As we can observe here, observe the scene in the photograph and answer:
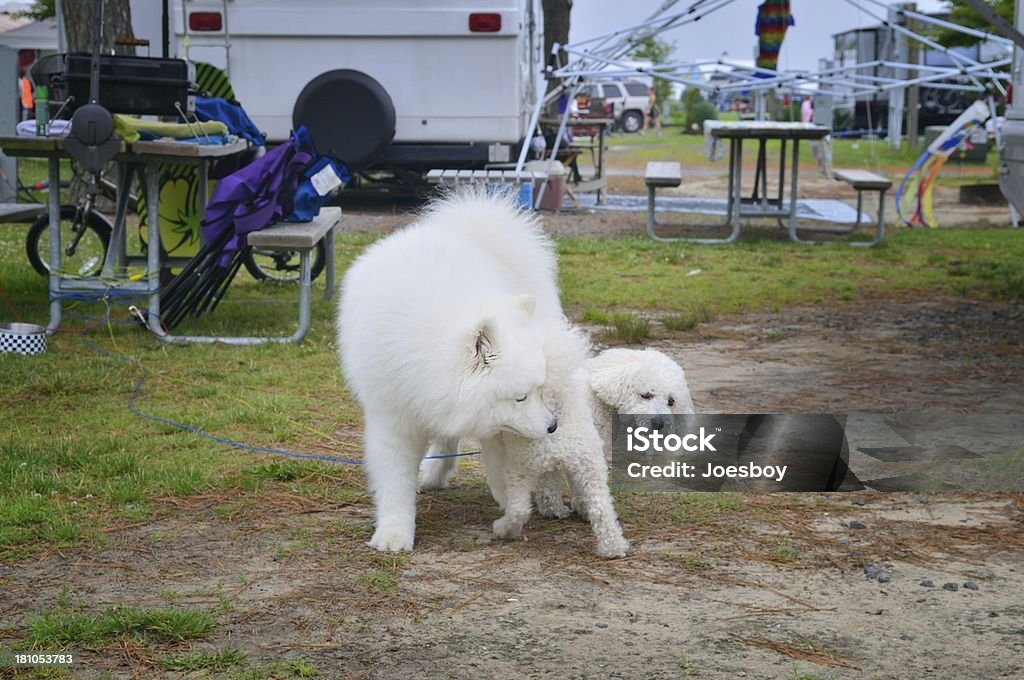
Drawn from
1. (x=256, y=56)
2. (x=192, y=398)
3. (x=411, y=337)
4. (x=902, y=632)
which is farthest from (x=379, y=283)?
(x=256, y=56)

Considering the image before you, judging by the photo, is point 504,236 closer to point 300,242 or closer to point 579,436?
point 579,436

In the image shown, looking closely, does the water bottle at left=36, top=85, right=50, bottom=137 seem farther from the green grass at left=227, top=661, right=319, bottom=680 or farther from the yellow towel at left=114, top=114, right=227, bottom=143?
the green grass at left=227, top=661, right=319, bottom=680

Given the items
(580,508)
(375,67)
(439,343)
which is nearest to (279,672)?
(439,343)

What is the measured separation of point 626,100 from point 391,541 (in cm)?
4015

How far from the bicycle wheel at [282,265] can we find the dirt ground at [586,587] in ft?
13.9

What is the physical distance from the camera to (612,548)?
3.84 metres

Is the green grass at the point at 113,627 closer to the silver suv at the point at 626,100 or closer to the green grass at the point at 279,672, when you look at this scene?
the green grass at the point at 279,672

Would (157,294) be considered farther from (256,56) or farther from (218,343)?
(256,56)

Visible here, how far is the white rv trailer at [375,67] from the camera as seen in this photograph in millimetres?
12438

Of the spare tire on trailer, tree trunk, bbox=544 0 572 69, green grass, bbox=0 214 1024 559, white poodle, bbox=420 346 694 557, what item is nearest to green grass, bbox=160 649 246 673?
green grass, bbox=0 214 1024 559

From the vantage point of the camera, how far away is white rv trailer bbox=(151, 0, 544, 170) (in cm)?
1244

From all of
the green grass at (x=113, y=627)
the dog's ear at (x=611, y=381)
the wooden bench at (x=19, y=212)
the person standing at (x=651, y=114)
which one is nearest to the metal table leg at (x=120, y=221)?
the wooden bench at (x=19, y=212)

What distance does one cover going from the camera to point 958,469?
15.7 ft

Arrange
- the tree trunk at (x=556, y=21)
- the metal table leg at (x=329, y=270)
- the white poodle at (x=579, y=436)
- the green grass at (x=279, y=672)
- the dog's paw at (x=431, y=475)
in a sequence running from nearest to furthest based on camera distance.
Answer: the green grass at (x=279, y=672) → the white poodle at (x=579, y=436) → the dog's paw at (x=431, y=475) → the metal table leg at (x=329, y=270) → the tree trunk at (x=556, y=21)
